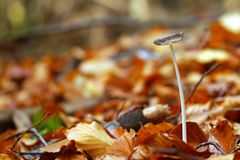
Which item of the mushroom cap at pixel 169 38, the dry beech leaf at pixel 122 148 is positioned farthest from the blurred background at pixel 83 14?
the mushroom cap at pixel 169 38

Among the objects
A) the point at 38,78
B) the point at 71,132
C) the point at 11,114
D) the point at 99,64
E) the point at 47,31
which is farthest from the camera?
the point at 47,31

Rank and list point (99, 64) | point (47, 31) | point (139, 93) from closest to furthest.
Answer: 1. point (139, 93)
2. point (99, 64)
3. point (47, 31)

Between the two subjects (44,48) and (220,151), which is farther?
(44,48)

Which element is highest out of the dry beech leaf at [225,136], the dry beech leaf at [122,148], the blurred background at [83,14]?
the dry beech leaf at [122,148]

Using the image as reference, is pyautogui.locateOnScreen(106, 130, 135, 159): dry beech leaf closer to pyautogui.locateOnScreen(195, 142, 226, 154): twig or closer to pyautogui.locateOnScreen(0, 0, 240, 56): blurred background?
pyautogui.locateOnScreen(195, 142, 226, 154): twig

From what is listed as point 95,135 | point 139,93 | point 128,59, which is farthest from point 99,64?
point 95,135

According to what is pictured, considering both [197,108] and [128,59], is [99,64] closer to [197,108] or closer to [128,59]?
[128,59]

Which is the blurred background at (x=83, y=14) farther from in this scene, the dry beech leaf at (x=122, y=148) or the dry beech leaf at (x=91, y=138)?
the dry beech leaf at (x=122, y=148)
